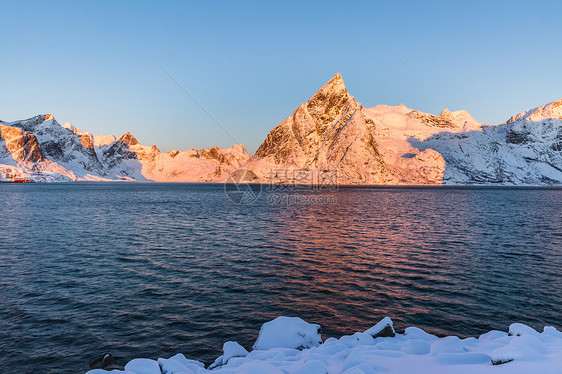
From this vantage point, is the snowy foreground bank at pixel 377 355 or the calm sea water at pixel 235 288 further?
the calm sea water at pixel 235 288

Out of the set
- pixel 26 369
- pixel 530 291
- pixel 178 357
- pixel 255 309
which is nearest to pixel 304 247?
pixel 255 309

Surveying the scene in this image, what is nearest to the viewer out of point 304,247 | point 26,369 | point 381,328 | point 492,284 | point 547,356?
point 547,356

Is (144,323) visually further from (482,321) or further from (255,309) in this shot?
(482,321)

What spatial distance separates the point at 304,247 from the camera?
3017cm

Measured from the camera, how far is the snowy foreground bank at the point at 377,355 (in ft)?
26.8

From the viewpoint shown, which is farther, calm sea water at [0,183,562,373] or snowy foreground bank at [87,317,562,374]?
calm sea water at [0,183,562,373]

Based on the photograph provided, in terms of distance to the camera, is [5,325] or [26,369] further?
[5,325]

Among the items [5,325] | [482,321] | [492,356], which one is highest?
[492,356]

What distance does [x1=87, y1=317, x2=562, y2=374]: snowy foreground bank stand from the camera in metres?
8.18

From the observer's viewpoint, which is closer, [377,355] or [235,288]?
[377,355]

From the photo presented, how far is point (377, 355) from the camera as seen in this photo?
32.1 ft

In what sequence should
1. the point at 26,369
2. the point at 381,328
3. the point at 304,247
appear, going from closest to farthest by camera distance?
1. the point at 26,369
2. the point at 381,328
3. the point at 304,247

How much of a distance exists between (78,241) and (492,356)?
34.5 metres

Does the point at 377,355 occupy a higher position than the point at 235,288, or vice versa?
the point at 377,355
